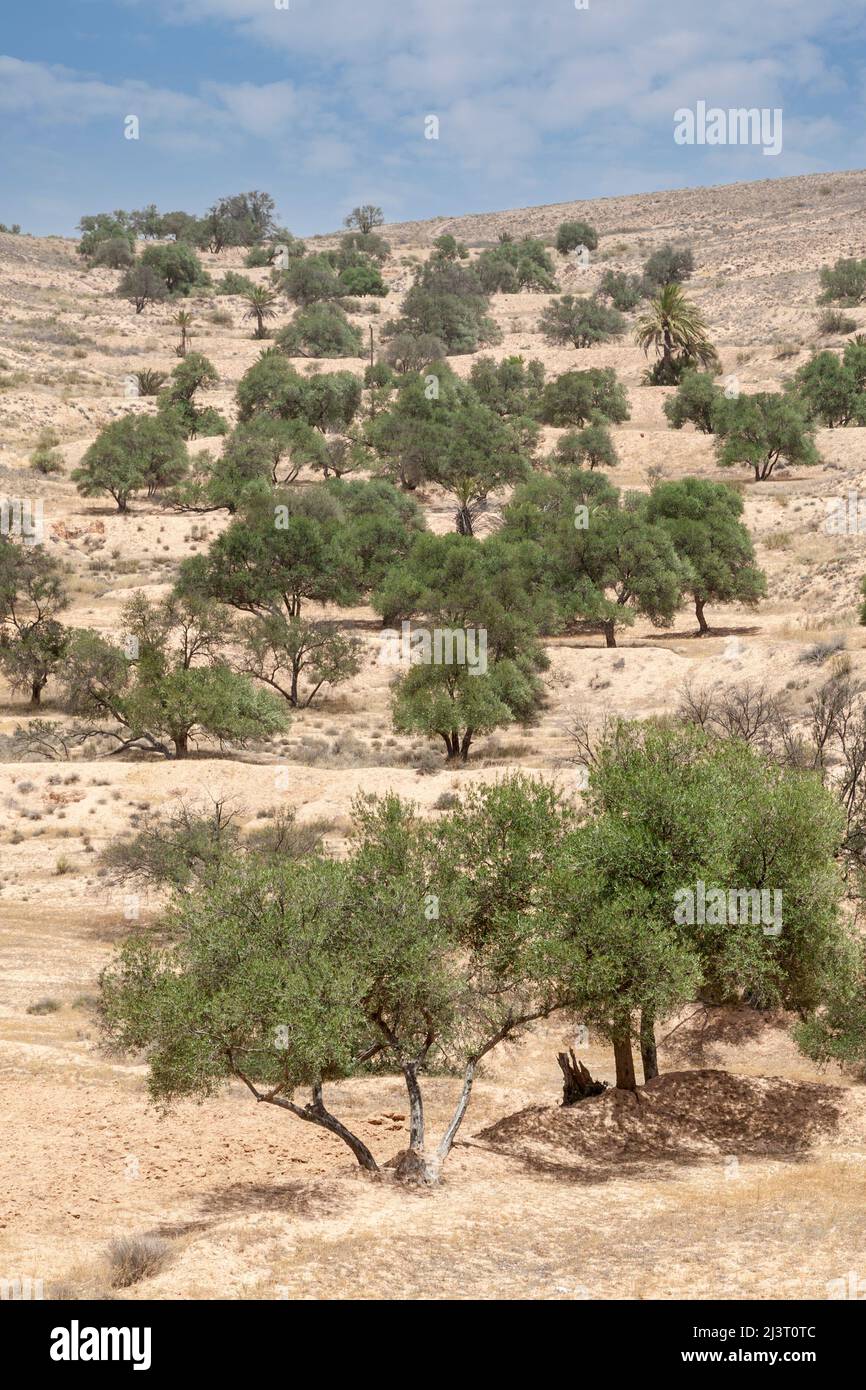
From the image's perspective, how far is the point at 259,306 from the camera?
103812 mm

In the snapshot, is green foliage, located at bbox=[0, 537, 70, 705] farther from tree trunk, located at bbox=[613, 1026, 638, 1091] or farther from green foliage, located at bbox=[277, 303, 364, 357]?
green foliage, located at bbox=[277, 303, 364, 357]

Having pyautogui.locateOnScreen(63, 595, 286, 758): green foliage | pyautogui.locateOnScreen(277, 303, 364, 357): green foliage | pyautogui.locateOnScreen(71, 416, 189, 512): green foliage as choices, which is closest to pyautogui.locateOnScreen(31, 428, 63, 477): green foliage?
→ pyautogui.locateOnScreen(71, 416, 189, 512): green foliage

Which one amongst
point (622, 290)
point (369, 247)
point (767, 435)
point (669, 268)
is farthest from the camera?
point (369, 247)

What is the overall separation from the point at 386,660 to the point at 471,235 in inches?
5080

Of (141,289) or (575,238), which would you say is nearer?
(141,289)

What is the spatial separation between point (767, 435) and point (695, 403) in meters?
8.81

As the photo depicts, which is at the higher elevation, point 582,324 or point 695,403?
point 582,324

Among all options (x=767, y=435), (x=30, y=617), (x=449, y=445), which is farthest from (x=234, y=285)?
(x=30, y=617)

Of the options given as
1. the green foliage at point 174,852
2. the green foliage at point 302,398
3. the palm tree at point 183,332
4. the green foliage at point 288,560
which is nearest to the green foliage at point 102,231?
the palm tree at point 183,332

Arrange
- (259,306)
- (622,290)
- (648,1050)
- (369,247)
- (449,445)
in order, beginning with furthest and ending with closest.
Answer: (369,247) → (622,290) → (259,306) → (449,445) → (648,1050)

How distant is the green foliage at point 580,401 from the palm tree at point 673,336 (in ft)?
17.5

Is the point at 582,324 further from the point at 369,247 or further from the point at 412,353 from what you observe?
the point at 369,247

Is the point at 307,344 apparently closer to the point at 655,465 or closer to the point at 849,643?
the point at 655,465

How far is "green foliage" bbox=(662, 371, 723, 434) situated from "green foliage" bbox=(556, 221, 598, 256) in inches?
2455
